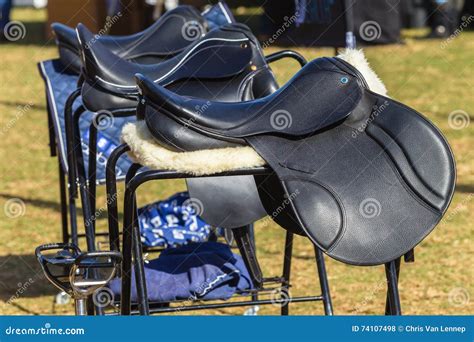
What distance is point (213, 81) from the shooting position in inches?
153

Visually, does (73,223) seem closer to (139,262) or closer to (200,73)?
(200,73)

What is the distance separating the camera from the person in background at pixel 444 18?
14594 millimetres

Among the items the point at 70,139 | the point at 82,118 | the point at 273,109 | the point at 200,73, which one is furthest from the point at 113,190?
the point at 82,118

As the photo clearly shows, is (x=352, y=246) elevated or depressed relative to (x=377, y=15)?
depressed

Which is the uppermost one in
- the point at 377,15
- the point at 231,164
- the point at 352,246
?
the point at 377,15

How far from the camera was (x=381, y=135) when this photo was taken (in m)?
2.76

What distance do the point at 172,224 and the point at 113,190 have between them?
1565 mm

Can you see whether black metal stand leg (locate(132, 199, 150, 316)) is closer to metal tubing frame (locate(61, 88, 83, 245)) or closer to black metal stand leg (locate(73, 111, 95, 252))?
black metal stand leg (locate(73, 111, 95, 252))

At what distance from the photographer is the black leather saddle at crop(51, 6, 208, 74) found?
461 centimetres

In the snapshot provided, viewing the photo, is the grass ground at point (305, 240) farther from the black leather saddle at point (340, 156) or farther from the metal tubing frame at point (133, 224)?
the black leather saddle at point (340, 156)
